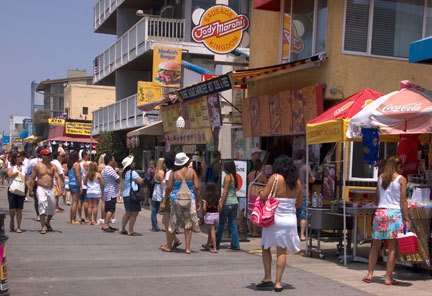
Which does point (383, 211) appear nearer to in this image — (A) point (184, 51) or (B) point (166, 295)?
(B) point (166, 295)

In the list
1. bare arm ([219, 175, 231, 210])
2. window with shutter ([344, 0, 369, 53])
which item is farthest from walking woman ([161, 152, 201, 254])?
window with shutter ([344, 0, 369, 53])

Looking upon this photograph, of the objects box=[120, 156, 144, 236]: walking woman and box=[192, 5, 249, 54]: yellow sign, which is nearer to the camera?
box=[120, 156, 144, 236]: walking woman

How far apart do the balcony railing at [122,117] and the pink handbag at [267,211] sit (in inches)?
696

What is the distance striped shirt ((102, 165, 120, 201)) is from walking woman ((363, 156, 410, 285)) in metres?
6.85

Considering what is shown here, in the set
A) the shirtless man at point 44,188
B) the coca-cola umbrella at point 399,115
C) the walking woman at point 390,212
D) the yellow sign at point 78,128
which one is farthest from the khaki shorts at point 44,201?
the yellow sign at point 78,128

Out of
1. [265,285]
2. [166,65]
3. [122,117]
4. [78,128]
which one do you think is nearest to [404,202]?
[265,285]

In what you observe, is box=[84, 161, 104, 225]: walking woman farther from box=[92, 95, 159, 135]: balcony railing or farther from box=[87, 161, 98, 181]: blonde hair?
box=[92, 95, 159, 135]: balcony railing

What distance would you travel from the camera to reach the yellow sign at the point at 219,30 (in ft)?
54.2

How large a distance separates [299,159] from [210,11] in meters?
6.20

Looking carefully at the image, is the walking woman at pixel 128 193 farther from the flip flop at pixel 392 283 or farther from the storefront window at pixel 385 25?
the flip flop at pixel 392 283

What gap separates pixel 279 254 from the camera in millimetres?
7344

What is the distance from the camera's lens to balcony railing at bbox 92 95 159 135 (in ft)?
83.9

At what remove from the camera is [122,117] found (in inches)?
1136

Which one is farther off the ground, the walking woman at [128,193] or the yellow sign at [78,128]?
the yellow sign at [78,128]
